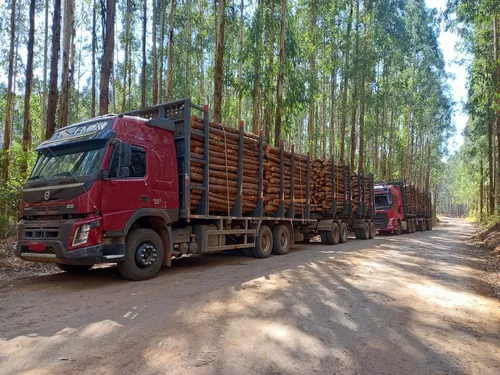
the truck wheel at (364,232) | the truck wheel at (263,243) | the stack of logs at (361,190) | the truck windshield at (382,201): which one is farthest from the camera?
the truck windshield at (382,201)

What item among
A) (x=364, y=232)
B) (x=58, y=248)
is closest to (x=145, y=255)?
(x=58, y=248)

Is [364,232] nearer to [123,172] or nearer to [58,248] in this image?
A: [123,172]

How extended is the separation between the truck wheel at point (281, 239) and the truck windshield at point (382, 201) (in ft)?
40.9

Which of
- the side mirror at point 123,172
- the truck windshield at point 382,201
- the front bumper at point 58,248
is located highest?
the side mirror at point 123,172

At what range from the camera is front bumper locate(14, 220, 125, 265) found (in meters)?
6.18

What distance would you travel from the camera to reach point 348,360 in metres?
3.49

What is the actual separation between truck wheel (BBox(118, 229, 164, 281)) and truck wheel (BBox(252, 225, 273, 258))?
372cm

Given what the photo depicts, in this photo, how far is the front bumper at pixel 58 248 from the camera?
618cm

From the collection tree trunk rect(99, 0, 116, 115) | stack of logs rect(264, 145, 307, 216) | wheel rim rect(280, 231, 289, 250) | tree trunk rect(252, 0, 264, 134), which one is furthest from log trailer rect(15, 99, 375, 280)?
tree trunk rect(252, 0, 264, 134)

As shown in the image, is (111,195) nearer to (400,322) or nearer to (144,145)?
(144,145)

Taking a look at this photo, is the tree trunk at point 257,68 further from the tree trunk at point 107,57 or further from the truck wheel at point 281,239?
the tree trunk at point 107,57

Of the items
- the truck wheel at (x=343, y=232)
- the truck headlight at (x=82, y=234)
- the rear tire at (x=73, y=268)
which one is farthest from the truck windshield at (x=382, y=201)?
the truck headlight at (x=82, y=234)

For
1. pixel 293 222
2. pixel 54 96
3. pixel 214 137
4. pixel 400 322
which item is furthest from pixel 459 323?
pixel 54 96

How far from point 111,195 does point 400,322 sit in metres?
4.95
